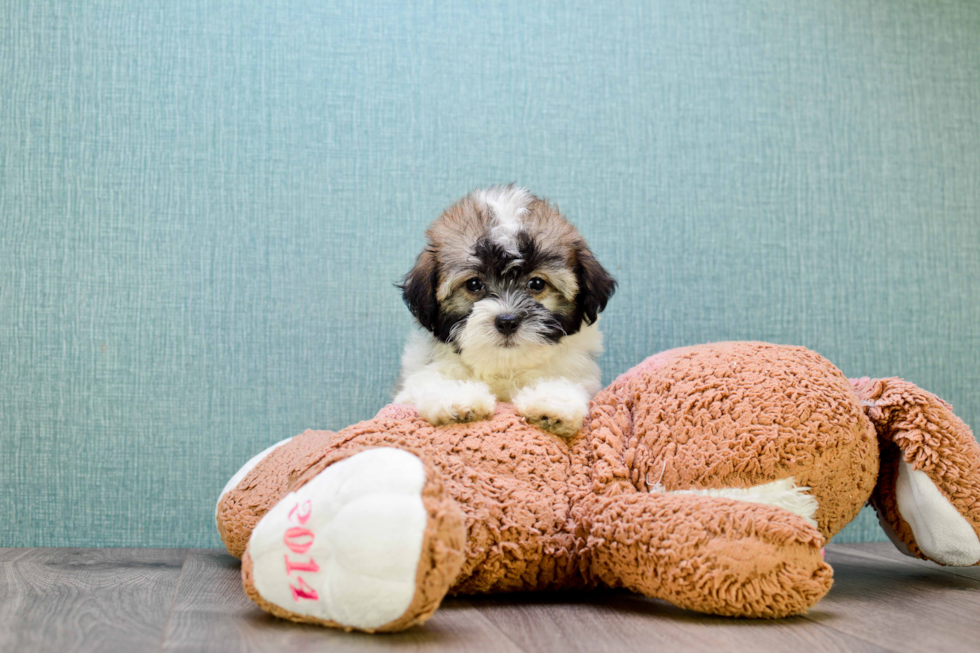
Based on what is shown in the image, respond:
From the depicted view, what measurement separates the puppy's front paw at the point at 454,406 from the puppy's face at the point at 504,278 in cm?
14

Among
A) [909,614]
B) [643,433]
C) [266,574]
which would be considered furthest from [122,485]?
[909,614]

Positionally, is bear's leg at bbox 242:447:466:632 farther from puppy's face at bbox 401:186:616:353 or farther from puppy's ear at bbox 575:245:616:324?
puppy's ear at bbox 575:245:616:324

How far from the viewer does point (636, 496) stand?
1.58 meters

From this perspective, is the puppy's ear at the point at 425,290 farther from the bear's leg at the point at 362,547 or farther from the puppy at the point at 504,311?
the bear's leg at the point at 362,547

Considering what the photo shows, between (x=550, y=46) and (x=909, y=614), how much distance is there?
6.74ft

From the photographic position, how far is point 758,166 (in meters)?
2.76

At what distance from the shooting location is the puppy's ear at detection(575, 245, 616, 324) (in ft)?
6.52

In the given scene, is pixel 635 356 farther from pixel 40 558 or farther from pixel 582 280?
pixel 40 558

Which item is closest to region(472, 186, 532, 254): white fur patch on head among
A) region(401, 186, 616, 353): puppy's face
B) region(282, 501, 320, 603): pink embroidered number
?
region(401, 186, 616, 353): puppy's face

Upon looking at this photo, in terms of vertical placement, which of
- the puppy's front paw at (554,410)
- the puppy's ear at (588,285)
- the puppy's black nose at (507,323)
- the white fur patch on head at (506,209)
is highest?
the white fur patch on head at (506,209)

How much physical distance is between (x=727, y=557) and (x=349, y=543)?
0.69 metres

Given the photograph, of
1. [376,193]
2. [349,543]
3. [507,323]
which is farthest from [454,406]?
[376,193]

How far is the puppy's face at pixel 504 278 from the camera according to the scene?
1.86 m

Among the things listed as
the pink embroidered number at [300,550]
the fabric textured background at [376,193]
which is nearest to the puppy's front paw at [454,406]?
the pink embroidered number at [300,550]
